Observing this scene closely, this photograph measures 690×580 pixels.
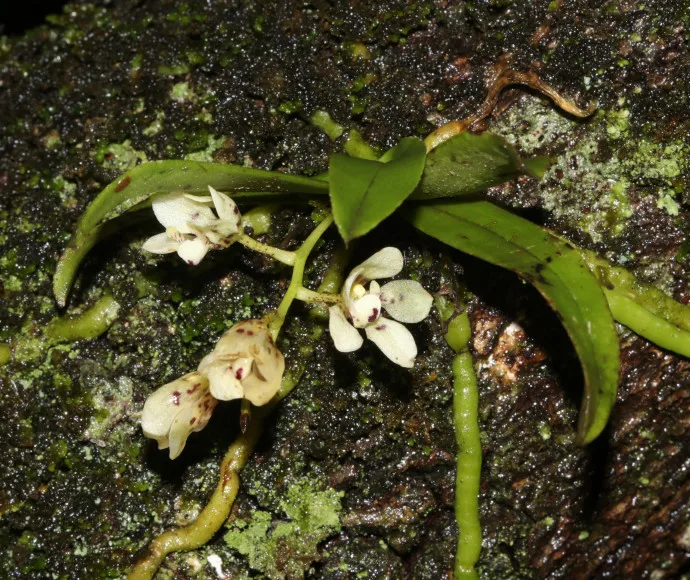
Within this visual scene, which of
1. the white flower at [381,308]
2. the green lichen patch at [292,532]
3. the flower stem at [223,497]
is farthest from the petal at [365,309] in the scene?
the green lichen patch at [292,532]

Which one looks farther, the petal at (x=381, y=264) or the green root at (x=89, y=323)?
the green root at (x=89, y=323)

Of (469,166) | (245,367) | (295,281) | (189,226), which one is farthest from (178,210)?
(469,166)

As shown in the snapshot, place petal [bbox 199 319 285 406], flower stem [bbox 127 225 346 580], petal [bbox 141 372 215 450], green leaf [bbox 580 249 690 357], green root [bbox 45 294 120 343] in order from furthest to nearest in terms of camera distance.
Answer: green root [bbox 45 294 120 343] → flower stem [bbox 127 225 346 580] → green leaf [bbox 580 249 690 357] → petal [bbox 141 372 215 450] → petal [bbox 199 319 285 406]

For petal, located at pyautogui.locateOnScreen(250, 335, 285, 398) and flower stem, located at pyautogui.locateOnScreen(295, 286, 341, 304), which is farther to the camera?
flower stem, located at pyautogui.locateOnScreen(295, 286, 341, 304)

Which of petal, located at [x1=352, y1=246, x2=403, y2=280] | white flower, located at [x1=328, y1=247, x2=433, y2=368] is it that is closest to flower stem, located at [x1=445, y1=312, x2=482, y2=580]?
white flower, located at [x1=328, y1=247, x2=433, y2=368]

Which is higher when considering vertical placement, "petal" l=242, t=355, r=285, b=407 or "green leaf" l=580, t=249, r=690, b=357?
"green leaf" l=580, t=249, r=690, b=357

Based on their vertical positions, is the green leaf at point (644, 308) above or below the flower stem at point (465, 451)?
above

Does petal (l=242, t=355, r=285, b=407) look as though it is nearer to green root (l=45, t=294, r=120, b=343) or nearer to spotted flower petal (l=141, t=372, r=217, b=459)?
spotted flower petal (l=141, t=372, r=217, b=459)

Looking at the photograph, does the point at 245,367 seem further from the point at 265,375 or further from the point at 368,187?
the point at 368,187

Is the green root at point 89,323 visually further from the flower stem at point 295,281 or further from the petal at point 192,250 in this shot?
the flower stem at point 295,281
